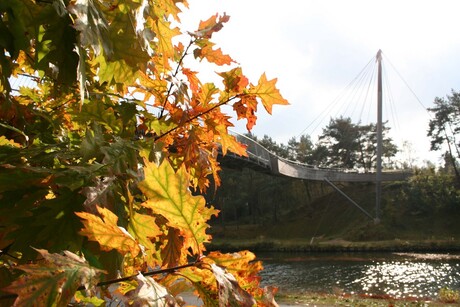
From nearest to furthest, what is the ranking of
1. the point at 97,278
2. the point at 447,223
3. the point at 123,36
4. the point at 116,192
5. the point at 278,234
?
1. the point at 97,278
2. the point at 116,192
3. the point at 123,36
4. the point at 447,223
5. the point at 278,234

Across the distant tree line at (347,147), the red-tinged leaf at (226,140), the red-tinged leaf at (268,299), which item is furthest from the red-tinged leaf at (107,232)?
the distant tree line at (347,147)

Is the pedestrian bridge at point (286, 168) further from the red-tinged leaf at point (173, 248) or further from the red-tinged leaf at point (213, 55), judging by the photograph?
the red-tinged leaf at point (173, 248)

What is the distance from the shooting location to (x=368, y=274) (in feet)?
58.1

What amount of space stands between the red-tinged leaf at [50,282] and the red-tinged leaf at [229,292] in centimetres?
17

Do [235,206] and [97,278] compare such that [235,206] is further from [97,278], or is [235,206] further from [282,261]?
[97,278]

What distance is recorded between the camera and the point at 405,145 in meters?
47.5

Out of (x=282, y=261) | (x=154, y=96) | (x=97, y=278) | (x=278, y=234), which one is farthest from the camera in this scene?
(x=278, y=234)

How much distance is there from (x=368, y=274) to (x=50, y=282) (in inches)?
745

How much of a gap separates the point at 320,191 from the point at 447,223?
1680cm

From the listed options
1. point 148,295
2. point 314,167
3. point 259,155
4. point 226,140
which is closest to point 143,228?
point 148,295

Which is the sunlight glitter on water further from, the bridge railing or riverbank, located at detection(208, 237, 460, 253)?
the bridge railing

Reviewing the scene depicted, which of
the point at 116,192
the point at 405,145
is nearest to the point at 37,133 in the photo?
the point at 116,192

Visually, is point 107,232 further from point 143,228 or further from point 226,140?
point 226,140

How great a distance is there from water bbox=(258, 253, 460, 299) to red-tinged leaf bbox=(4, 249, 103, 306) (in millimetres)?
12678
